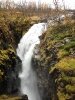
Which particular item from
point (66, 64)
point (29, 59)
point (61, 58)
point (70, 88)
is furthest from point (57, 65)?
point (29, 59)

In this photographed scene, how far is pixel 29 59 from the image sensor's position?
22250 millimetres

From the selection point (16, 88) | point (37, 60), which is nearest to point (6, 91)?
point (16, 88)

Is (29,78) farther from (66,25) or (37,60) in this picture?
(66,25)

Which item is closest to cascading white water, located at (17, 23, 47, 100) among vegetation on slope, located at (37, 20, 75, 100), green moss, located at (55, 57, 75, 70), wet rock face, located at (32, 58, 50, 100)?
wet rock face, located at (32, 58, 50, 100)

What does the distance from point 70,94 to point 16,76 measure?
7.68 m

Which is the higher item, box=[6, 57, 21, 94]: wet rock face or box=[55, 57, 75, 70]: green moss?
box=[55, 57, 75, 70]: green moss

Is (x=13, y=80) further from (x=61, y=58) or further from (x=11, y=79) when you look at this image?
(x=61, y=58)

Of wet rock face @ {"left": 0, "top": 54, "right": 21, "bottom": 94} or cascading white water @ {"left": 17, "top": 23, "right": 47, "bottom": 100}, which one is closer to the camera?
wet rock face @ {"left": 0, "top": 54, "right": 21, "bottom": 94}

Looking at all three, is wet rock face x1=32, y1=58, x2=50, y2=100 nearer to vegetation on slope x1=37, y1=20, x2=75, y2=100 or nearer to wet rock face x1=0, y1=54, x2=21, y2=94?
vegetation on slope x1=37, y1=20, x2=75, y2=100

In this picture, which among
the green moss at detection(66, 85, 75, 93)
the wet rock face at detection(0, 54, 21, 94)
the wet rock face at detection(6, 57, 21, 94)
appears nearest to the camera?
the green moss at detection(66, 85, 75, 93)

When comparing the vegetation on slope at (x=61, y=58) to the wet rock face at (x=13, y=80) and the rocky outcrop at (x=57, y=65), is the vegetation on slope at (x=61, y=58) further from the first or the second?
the wet rock face at (x=13, y=80)

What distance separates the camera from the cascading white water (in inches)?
809

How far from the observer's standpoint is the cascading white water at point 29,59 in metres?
20.5

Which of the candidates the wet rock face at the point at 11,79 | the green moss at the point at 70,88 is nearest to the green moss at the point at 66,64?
the green moss at the point at 70,88
